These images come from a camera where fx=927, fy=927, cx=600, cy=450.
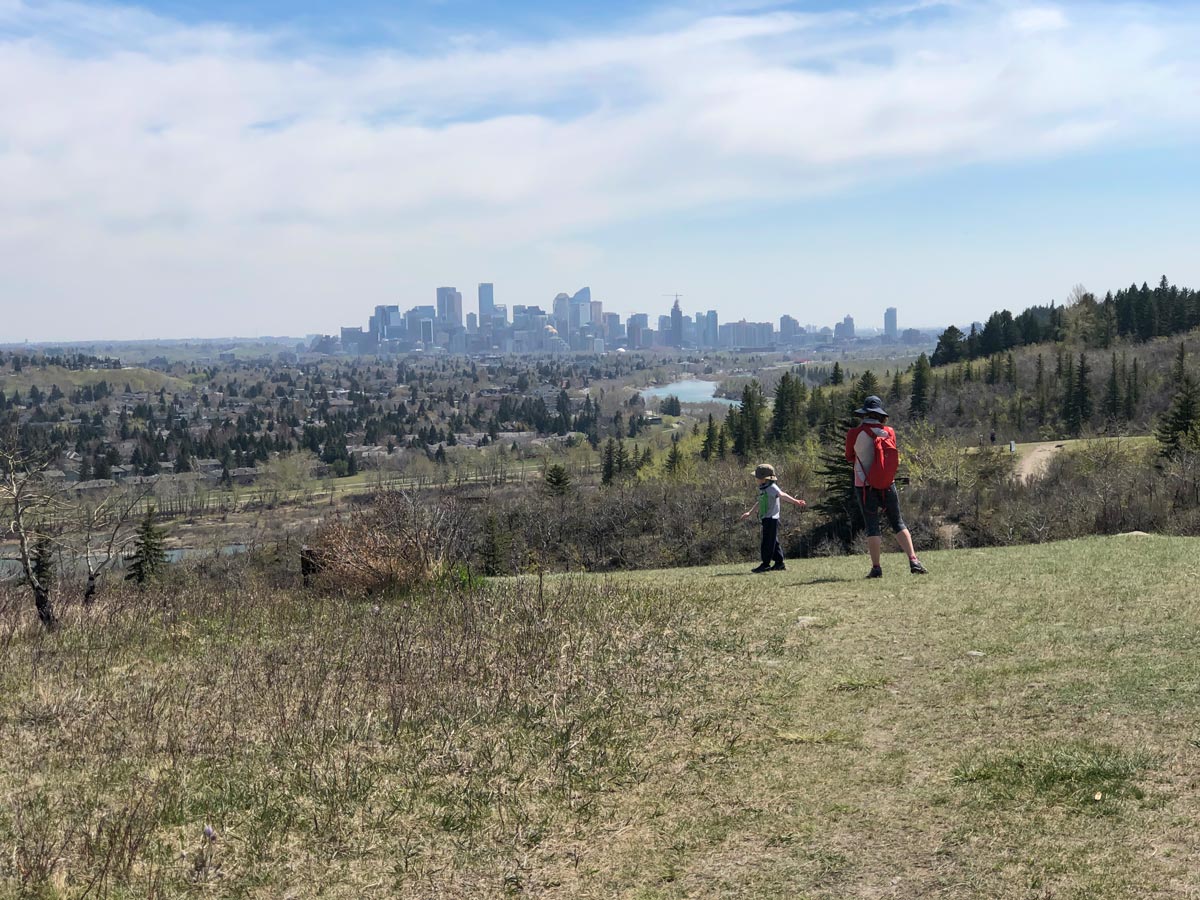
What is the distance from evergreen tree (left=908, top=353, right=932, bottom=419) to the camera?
326ft

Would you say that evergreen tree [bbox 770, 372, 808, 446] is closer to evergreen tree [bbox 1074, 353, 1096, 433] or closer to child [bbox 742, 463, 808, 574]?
evergreen tree [bbox 1074, 353, 1096, 433]

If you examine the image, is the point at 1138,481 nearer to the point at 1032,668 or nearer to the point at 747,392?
the point at 1032,668

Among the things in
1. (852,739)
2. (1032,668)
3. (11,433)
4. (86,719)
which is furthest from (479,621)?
(11,433)

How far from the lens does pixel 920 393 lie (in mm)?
100625

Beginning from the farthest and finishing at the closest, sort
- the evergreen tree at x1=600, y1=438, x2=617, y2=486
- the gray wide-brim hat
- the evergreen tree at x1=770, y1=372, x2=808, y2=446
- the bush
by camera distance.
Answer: the evergreen tree at x1=770, y1=372, x2=808, y2=446, the evergreen tree at x1=600, y1=438, x2=617, y2=486, the bush, the gray wide-brim hat

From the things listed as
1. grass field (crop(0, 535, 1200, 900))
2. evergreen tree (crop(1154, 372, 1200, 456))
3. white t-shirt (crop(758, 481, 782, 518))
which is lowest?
evergreen tree (crop(1154, 372, 1200, 456))

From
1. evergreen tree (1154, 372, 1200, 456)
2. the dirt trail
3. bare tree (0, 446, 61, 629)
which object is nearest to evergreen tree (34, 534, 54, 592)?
bare tree (0, 446, 61, 629)

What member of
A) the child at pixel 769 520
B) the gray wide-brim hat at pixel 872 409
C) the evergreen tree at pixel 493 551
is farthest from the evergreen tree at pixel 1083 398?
the gray wide-brim hat at pixel 872 409

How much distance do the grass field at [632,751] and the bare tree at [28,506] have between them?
0.54m

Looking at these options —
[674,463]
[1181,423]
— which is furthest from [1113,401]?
[674,463]

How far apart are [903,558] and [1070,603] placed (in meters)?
3.81

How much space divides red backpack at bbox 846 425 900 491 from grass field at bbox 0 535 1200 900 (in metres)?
1.39

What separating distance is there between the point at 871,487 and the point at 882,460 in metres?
0.33

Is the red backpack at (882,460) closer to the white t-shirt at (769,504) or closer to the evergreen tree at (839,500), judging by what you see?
the white t-shirt at (769,504)
